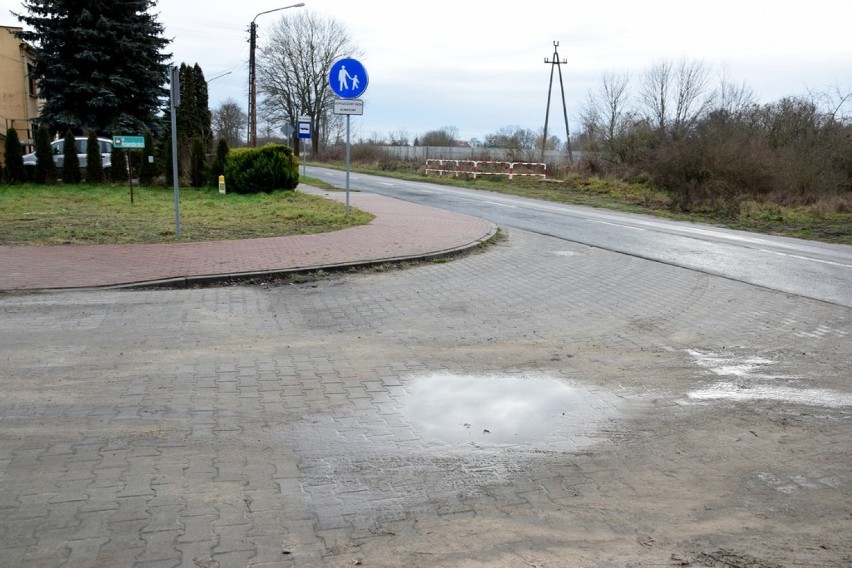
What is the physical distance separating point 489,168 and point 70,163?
21684 mm

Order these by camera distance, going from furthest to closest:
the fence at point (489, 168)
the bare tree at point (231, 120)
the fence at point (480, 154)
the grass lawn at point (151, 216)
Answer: the bare tree at point (231, 120), the fence at point (480, 154), the fence at point (489, 168), the grass lawn at point (151, 216)

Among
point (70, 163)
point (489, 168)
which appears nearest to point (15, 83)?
point (70, 163)

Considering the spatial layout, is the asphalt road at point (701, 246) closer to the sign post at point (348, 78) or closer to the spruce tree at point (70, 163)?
the sign post at point (348, 78)

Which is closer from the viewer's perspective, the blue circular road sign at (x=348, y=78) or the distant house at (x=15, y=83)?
the blue circular road sign at (x=348, y=78)

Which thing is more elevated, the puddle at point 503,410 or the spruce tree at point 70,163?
the spruce tree at point 70,163

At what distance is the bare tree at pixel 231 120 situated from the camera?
7694 cm

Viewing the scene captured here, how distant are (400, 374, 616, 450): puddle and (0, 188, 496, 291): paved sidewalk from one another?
4918 millimetres

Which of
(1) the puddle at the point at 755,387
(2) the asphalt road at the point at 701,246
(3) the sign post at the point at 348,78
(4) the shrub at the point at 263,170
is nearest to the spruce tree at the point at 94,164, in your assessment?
(4) the shrub at the point at 263,170

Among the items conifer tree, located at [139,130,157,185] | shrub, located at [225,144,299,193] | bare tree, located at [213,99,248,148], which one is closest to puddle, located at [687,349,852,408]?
shrub, located at [225,144,299,193]

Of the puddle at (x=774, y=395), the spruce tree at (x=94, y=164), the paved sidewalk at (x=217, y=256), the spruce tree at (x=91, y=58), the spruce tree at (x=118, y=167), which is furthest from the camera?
the spruce tree at (x=91, y=58)

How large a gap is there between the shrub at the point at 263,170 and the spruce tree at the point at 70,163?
762 centimetres

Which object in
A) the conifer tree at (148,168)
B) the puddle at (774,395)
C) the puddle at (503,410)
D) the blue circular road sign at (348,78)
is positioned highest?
the blue circular road sign at (348,78)

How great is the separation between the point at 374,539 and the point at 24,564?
4.95ft

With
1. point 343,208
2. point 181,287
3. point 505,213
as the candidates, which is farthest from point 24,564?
point 505,213
